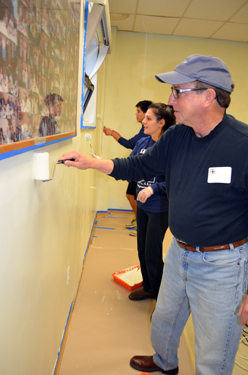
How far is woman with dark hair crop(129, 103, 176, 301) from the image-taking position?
6.02 ft

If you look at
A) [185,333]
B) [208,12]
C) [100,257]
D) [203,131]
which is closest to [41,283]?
[203,131]

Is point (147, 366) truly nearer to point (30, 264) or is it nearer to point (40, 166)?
point (30, 264)

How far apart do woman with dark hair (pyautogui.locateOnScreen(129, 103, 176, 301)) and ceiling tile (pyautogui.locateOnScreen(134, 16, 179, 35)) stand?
2.51 meters

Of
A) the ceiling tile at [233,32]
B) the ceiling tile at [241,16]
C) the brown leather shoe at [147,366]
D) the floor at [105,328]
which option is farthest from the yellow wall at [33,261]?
the ceiling tile at [233,32]

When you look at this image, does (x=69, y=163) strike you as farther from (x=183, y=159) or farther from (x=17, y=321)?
(x=17, y=321)

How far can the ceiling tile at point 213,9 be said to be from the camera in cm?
318

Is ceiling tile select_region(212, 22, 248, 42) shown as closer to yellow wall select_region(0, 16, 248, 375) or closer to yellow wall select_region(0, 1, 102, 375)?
yellow wall select_region(0, 16, 248, 375)

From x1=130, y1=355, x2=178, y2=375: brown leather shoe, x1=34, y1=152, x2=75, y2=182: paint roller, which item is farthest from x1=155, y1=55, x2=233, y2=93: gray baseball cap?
x1=130, y1=355, x2=178, y2=375: brown leather shoe

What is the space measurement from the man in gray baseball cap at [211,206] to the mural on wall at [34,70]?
0.26m

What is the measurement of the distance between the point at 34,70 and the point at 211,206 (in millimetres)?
788

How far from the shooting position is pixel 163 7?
3.38 m

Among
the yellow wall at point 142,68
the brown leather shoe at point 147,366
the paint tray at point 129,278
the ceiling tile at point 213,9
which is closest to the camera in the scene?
the brown leather shoe at point 147,366

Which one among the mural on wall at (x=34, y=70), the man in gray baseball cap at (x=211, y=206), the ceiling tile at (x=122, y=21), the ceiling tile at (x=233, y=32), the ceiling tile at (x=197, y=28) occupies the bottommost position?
the man in gray baseball cap at (x=211, y=206)

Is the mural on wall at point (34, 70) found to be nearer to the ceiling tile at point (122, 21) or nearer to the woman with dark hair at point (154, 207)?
the woman with dark hair at point (154, 207)
